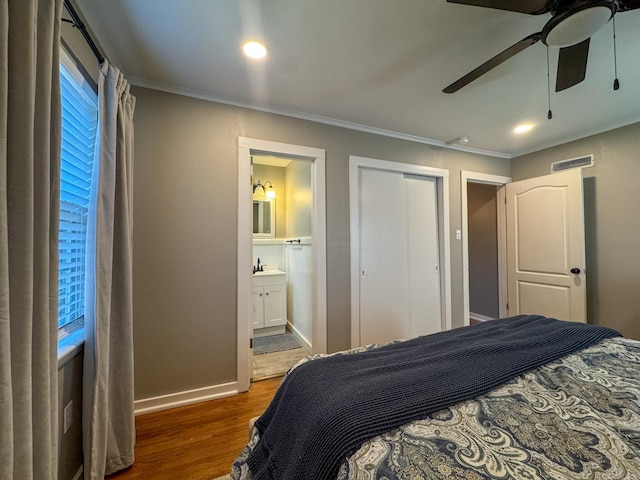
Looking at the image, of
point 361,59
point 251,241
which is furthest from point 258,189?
point 361,59

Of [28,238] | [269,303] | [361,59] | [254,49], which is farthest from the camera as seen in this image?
[269,303]

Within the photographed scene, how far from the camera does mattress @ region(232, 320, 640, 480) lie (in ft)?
2.00

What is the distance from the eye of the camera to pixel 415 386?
2.94ft

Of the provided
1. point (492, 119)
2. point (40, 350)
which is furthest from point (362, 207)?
point (40, 350)

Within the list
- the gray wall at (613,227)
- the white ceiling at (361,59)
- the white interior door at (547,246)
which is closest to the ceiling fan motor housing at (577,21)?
the white ceiling at (361,59)

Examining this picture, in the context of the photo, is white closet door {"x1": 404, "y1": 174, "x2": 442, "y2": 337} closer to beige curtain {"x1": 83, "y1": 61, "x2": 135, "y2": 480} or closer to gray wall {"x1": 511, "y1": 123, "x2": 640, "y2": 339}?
gray wall {"x1": 511, "y1": 123, "x2": 640, "y2": 339}

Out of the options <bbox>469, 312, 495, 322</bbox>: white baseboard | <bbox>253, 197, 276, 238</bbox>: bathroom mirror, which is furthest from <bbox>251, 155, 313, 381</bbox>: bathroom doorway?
<bbox>469, 312, 495, 322</bbox>: white baseboard

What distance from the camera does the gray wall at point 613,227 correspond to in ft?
8.48

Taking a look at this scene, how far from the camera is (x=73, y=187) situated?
1315mm

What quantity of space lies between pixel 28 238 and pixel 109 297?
763mm

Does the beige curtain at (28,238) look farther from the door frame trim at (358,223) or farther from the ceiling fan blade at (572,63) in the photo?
the ceiling fan blade at (572,63)

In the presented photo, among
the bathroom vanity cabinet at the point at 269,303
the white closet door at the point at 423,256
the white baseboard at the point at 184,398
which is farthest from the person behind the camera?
the bathroom vanity cabinet at the point at 269,303

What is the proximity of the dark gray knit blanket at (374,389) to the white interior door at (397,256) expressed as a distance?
54.8 inches

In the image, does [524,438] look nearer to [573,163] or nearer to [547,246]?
[547,246]
